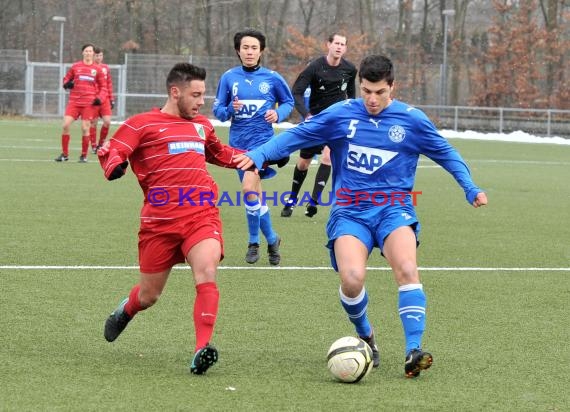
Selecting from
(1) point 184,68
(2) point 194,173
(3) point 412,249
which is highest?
(1) point 184,68

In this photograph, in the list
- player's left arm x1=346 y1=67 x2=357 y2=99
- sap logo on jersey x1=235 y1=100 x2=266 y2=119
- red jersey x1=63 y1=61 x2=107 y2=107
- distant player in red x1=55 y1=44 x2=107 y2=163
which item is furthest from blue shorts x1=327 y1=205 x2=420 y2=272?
red jersey x1=63 y1=61 x2=107 y2=107

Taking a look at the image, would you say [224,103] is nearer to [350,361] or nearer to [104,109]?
Answer: [350,361]

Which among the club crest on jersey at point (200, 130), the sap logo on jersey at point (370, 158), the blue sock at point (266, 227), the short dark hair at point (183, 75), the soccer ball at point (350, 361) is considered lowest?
the soccer ball at point (350, 361)

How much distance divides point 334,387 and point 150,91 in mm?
36114

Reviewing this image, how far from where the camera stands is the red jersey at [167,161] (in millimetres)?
5926

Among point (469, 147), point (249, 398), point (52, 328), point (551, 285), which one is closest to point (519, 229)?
point (551, 285)

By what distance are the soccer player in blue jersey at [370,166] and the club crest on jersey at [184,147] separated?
26 cm

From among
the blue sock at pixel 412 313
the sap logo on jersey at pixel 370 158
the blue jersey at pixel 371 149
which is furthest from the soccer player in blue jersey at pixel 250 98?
the blue sock at pixel 412 313

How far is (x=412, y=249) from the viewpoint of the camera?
231 inches

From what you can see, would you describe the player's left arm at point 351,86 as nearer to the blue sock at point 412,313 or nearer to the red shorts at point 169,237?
the red shorts at point 169,237

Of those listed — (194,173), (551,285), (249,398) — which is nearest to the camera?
(249,398)

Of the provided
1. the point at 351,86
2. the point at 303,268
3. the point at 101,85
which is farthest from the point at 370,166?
the point at 101,85

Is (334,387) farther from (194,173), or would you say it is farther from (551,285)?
(551,285)

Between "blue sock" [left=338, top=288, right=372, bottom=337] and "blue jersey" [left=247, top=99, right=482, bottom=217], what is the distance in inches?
18.5
